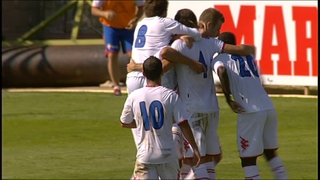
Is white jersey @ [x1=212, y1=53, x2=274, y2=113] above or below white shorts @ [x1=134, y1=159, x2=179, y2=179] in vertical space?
above

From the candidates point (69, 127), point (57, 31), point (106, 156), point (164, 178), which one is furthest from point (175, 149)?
point (57, 31)

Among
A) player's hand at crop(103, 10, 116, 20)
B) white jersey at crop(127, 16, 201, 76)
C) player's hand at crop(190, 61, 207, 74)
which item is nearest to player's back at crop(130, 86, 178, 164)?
player's hand at crop(190, 61, 207, 74)

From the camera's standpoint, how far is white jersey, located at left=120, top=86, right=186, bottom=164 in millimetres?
7723

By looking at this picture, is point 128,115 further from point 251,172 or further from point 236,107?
point 251,172

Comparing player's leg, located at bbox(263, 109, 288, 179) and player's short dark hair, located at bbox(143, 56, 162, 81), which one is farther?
player's leg, located at bbox(263, 109, 288, 179)

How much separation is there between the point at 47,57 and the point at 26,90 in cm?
97

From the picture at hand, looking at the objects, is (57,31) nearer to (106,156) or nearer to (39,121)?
(39,121)

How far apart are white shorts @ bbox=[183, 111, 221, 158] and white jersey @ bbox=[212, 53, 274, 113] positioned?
1.11 feet

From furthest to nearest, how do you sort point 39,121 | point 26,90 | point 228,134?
point 26,90 < point 39,121 < point 228,134

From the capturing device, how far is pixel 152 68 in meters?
7.71

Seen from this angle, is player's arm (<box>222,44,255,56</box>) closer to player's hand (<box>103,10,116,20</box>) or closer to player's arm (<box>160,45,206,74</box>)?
player's arm (<box>160,45,206,74</box>)

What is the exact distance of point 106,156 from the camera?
11.9 metres

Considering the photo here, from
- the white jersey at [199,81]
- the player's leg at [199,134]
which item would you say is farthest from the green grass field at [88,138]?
the white jersey at [199,81]

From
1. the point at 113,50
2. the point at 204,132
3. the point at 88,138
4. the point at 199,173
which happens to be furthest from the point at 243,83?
the point at 113,50
